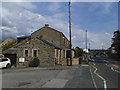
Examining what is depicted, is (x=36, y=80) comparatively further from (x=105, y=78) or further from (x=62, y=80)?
(x=105, y=78)

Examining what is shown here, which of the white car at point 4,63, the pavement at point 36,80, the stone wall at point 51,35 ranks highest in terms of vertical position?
the stone wall at point 51,35

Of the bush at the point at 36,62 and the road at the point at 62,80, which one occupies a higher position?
the bush at the point at 36,62

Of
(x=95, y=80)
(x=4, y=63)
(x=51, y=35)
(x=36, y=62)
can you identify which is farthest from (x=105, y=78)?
(x=51, y=35)

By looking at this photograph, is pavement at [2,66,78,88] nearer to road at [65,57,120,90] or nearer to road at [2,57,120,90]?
road at [2,57,120,90]

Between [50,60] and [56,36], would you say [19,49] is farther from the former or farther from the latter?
[56,36]

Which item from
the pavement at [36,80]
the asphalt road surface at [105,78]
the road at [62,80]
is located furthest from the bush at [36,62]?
the asphalt road surface at [105,78]

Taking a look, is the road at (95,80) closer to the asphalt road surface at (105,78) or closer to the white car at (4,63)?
the asphalt road surface at (105,78)

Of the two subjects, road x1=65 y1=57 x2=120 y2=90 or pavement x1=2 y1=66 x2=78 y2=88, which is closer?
road x1=65 y1=57 x2=120 y2=90

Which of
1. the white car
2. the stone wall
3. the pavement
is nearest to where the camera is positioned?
the pavement

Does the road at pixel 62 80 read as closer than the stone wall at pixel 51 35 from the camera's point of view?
Yes

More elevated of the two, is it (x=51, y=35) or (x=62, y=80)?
(x=51, y=35)

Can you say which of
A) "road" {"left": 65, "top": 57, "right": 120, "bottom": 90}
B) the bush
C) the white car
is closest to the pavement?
"road" {"left": 65, "top": 57, "right": 120, "bottom": 90}

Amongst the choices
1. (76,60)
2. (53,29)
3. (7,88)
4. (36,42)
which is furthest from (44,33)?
(7,88)

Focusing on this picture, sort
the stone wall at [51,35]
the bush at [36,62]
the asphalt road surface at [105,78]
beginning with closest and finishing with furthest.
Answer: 1. the asphalt road surface at [105,78]
2. the bush at [36,62]
3. the stone wall at [51,35]
